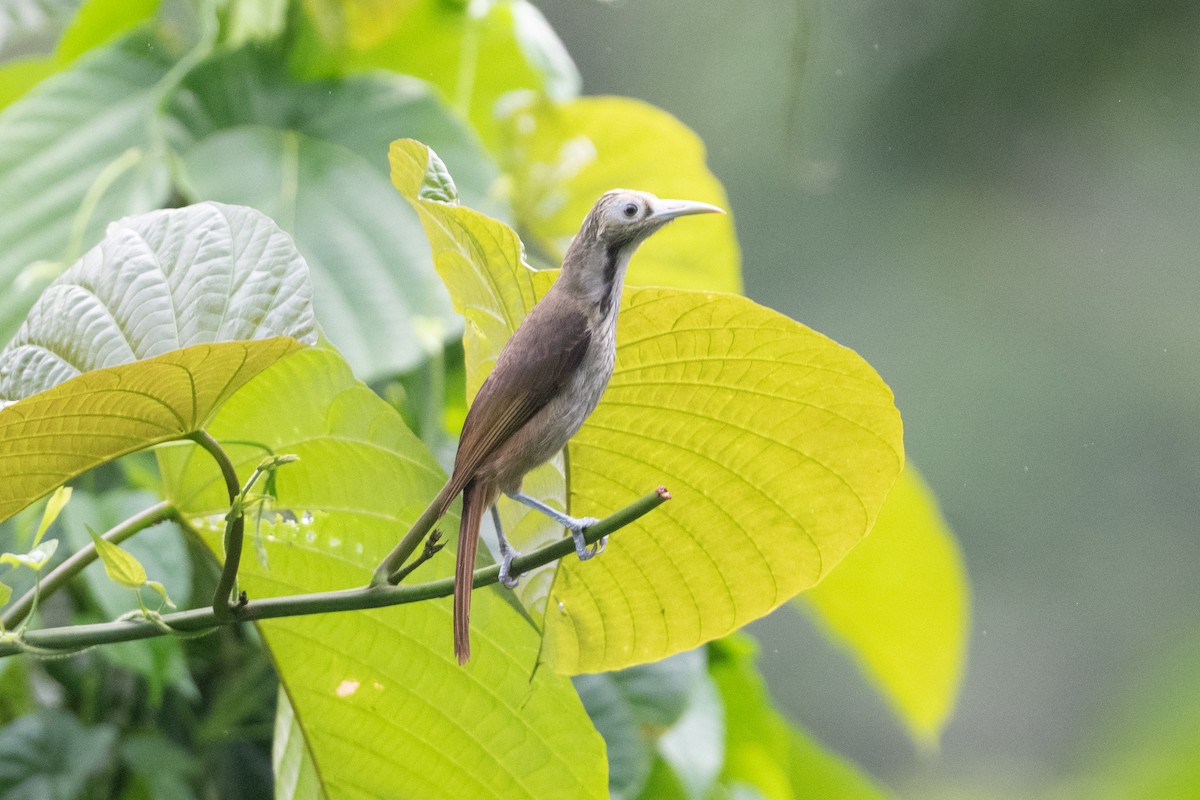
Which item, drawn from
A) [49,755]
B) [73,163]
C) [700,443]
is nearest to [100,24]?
[73,163]

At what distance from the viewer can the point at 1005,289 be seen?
2.12 m

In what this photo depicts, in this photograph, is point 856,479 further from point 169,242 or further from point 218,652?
point 218,652

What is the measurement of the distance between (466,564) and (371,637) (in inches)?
6.4

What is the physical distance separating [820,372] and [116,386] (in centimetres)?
16

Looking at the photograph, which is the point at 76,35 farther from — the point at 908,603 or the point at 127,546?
the point at 908,603

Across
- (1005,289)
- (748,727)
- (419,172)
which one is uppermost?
(419,172)

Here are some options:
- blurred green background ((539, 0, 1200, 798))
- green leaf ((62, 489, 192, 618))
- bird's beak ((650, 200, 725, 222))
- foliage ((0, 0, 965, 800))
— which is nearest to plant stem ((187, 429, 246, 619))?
foliage ((0, 0, 965, 800))

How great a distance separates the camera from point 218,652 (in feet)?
2.13

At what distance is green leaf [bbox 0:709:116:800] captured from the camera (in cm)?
60

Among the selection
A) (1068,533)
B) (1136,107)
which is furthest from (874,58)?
(1068,533)

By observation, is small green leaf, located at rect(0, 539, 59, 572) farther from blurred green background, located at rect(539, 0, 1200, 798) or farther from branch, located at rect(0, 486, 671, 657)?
blurred green background, located at rect(539, 0, 1200, 798)

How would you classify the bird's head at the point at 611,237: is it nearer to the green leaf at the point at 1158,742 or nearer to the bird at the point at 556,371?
the bird at the point at 556,371

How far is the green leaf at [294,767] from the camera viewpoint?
40 centimetres

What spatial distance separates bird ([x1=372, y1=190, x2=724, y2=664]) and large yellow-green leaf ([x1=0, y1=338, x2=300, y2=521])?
0.16 ft
